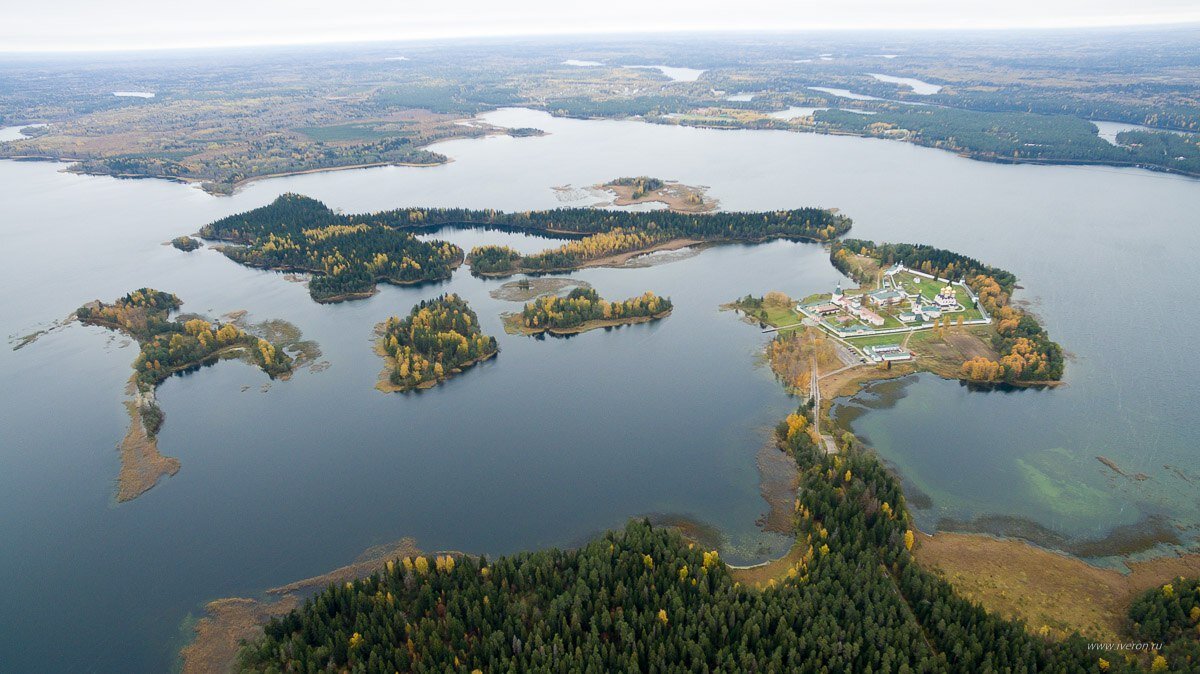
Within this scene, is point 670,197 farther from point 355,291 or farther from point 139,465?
point 139,465

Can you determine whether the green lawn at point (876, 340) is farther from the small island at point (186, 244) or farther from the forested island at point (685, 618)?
the small island at point (186, 244)

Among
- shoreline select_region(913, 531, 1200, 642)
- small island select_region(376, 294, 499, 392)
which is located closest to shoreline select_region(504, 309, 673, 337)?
small island select_region(376, 294, 499, 392)

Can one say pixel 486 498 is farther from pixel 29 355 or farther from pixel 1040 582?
pixel 29 355

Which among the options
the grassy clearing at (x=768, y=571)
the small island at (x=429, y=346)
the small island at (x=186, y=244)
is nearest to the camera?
the grassy clearing at (x=768, y=571)

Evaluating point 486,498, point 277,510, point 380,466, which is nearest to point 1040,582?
point 486,498

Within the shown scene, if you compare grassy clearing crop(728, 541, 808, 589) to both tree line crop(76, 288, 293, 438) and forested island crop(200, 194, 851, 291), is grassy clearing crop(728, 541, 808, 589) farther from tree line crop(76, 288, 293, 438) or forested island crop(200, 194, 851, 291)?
forested island crop(200, 194, 851, 291)

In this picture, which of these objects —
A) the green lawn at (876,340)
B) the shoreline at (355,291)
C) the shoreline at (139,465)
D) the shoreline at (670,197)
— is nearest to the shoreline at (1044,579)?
the green lawn at (876,340)

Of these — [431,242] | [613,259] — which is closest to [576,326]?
[613,259]
